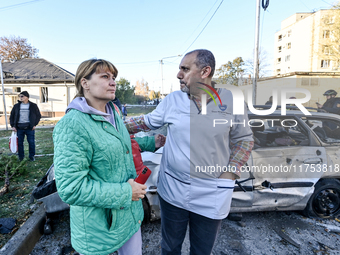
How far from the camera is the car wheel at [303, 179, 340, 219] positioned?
3006 mm

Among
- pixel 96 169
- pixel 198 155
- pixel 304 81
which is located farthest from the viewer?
pixel 304 81

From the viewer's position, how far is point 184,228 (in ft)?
5.32

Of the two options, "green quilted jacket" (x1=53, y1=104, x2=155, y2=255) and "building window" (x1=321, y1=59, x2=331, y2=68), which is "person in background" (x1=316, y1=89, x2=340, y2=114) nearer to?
"green quilted jacket" (x1=53, y1=104, x2=155, y2=255)

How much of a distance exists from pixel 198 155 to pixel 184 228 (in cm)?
64

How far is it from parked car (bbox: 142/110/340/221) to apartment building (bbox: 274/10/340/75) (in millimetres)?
31240

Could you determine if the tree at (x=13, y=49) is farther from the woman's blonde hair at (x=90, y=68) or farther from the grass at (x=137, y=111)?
the woman's blonde hair at (x=90, y=68)

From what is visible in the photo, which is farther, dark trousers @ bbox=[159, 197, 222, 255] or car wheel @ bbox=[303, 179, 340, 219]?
car wheel @ bbox=[303, 179, 340, 219]

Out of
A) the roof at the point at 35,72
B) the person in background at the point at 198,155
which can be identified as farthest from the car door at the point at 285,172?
the roof at the point at 35,72

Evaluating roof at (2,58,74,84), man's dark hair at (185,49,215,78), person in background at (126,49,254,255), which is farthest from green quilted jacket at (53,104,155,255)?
roof at (2,58,74,84)

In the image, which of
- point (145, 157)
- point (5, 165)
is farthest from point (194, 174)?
point (5, 165)

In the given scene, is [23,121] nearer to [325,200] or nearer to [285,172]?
[285,172]

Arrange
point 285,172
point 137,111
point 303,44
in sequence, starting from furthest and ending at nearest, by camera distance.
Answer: point 303,44
point 137,111
point 285,172

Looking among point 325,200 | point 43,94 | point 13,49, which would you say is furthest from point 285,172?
point 13,49

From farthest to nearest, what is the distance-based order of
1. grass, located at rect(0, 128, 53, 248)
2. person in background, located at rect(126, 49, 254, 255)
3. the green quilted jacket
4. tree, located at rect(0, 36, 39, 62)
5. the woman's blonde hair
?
tree, located at rect(0, 36, 39, 62) → grass, located at rect(0, 128, 53, 248) → person in background, located at rect(126, 49, 254, 255) → the woman's blonde hair → the green quilted jacket
